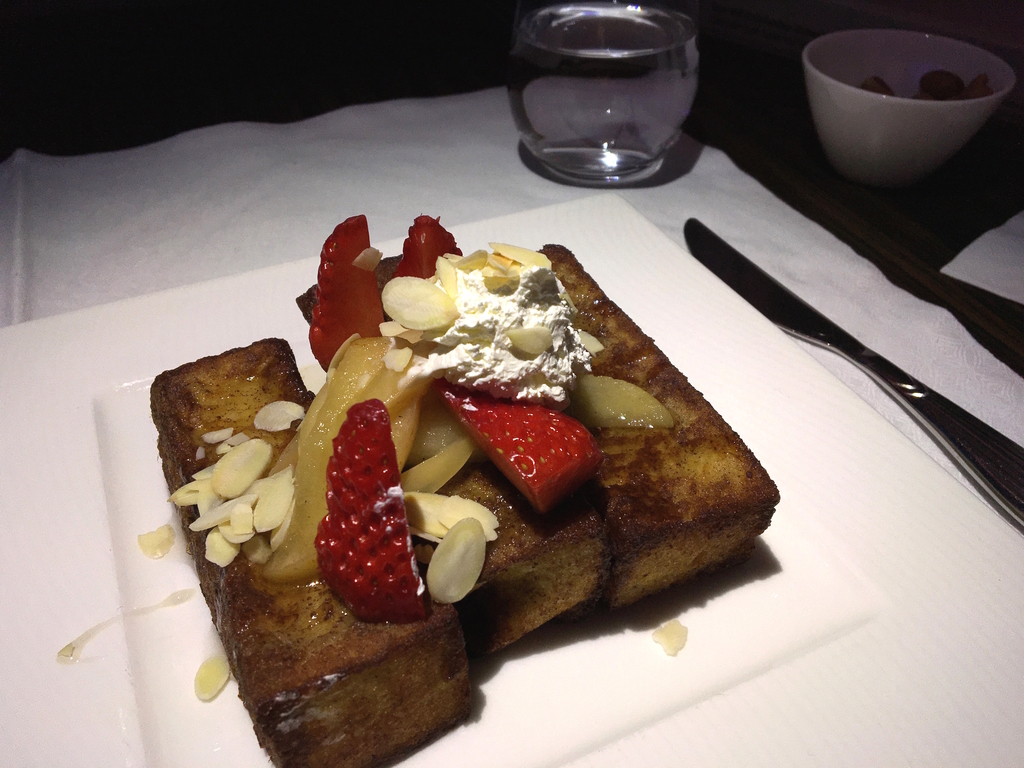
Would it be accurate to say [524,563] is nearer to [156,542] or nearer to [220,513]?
[220,513]

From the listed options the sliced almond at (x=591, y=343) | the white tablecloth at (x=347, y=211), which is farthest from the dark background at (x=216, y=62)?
the sliced almond at (x=591, y=343)

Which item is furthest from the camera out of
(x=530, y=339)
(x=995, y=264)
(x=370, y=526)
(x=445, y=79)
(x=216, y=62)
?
(x=216, y=62)

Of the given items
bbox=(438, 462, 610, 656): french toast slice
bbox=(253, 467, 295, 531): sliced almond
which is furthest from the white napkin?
bbox=(253, 467, 295, 531): sliced almond

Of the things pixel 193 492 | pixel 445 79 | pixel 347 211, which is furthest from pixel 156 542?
pixel 445 79

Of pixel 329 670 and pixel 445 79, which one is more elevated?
pixel 329 670

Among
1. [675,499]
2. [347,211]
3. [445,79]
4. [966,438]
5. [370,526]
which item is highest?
[370,526]

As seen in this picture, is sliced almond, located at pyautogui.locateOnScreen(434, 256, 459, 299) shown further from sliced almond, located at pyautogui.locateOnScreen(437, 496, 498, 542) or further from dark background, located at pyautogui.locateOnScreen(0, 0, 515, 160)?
dark background, located at pyautogui.locateOnScreen(0, 0, 515, 160)

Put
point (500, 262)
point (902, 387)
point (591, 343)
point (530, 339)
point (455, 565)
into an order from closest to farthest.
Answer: point (455, 565) → point (530, 339) → point (500, 262) → point (591, 343) → point (902, 387)
